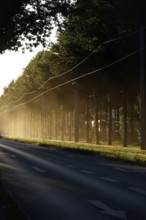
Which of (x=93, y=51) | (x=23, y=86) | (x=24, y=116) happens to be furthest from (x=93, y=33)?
(x=24, y=116)

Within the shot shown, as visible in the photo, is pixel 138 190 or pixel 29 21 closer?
pixel 138 190

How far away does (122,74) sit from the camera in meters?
44.4

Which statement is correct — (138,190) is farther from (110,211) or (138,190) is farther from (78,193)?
(110,211)

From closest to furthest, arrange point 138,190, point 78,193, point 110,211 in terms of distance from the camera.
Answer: point 110,211
point 78,193
point 138,190

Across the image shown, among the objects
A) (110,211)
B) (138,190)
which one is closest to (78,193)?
(138,190)

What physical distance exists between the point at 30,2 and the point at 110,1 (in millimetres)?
18256

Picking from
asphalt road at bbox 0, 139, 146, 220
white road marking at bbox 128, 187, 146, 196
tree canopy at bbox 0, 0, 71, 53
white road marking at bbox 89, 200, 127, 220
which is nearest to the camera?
white road marking at bbox 89, 200, 127, 220

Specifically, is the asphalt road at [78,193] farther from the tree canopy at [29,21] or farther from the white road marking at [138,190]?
the tree canopy at [29,21]

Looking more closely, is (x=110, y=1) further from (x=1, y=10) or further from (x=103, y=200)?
(x=103, y=200)

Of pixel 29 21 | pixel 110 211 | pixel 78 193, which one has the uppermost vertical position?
pixel 29 21

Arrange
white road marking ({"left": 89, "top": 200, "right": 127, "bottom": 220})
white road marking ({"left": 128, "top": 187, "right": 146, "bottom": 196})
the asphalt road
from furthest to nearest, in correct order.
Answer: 1. white road marking ({"left": 128, "top": 187, "right": 146, "bottom": 196})
2. the asphalt road
3. white road marking ({"left": 89, "top": 200, "right": 127, "bottom": 220})

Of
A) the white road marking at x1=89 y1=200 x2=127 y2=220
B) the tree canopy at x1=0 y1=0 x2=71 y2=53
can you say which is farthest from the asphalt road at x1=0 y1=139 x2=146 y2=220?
the tree canopy at x1=0 y1=0 x2=71 y2=53

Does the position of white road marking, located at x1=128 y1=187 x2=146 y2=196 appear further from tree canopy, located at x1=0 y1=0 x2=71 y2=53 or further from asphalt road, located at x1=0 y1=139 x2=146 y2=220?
tree canopy, located at x1=0 y1=0 x2=71 y2=53

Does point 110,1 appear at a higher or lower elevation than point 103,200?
higher
